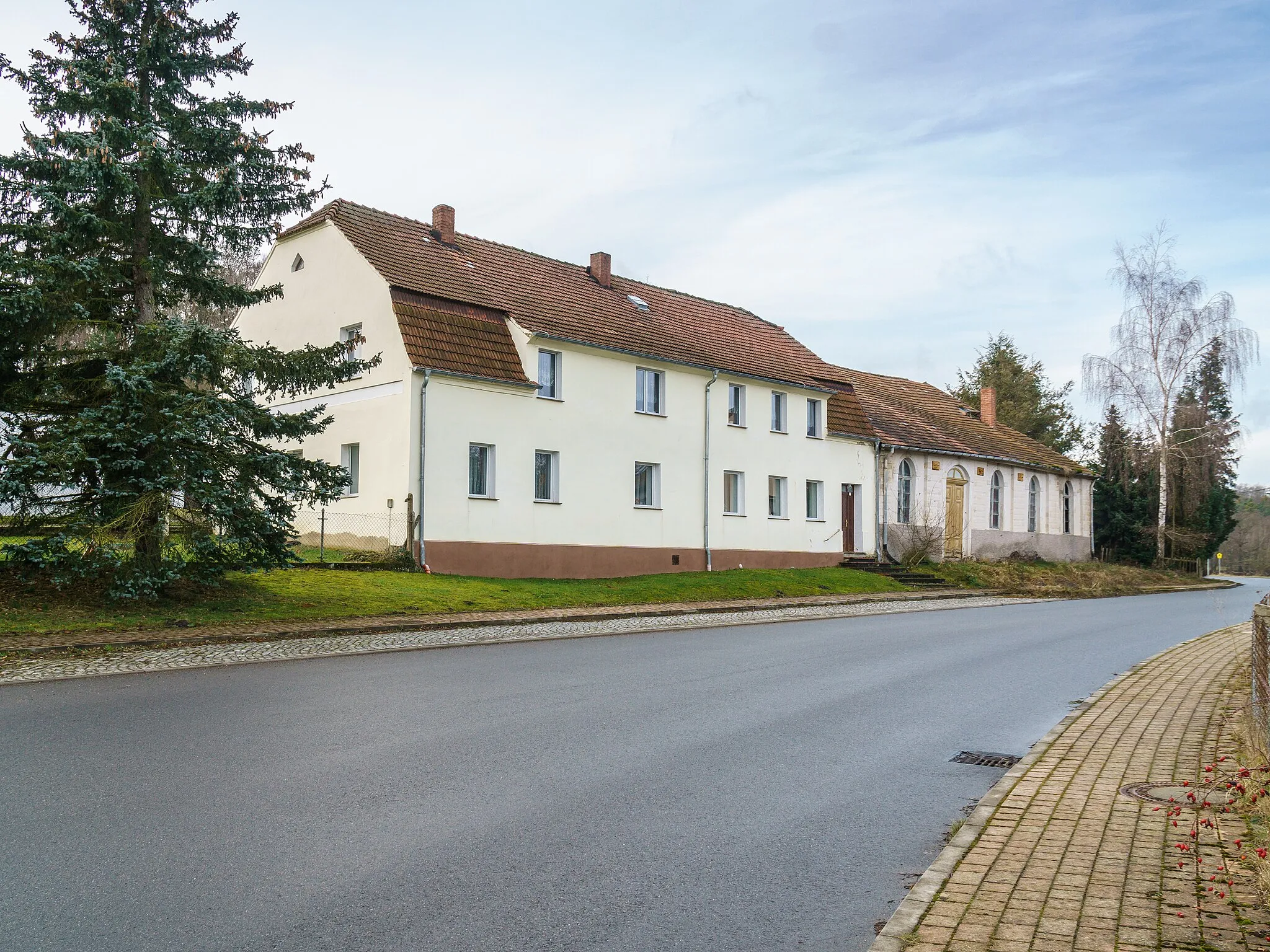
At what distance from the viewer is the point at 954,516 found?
41469mm

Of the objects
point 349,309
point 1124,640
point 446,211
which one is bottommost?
point 1124,640

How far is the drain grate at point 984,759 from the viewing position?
8047mm

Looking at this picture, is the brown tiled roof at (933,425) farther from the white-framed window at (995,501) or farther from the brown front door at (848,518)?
the brown front door at (848,518)

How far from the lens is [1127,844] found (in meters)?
5.40

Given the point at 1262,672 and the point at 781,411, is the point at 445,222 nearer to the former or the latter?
the point at 781,411

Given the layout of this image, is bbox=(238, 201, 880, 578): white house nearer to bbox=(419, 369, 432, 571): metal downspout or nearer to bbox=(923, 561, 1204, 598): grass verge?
bbox=(419, 369, 432, 571): metal downspout

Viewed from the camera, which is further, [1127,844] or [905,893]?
[1127,844]

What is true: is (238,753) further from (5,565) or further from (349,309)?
(349,309)

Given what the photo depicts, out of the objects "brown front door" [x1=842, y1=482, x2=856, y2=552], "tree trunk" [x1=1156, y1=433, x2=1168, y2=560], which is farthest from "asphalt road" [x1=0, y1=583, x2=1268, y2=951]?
"tree trunk" [x1=1156, y1=433, x2=1168, y2=560]

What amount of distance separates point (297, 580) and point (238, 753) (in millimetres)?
13665

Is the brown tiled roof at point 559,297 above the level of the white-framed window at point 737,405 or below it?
above

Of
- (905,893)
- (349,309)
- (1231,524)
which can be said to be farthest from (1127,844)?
(1231,524)

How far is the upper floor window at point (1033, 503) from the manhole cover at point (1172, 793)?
42.3m

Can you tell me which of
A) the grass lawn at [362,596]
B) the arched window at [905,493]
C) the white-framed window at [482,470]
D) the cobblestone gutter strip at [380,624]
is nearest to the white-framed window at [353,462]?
the white-framed window at [482,470]
